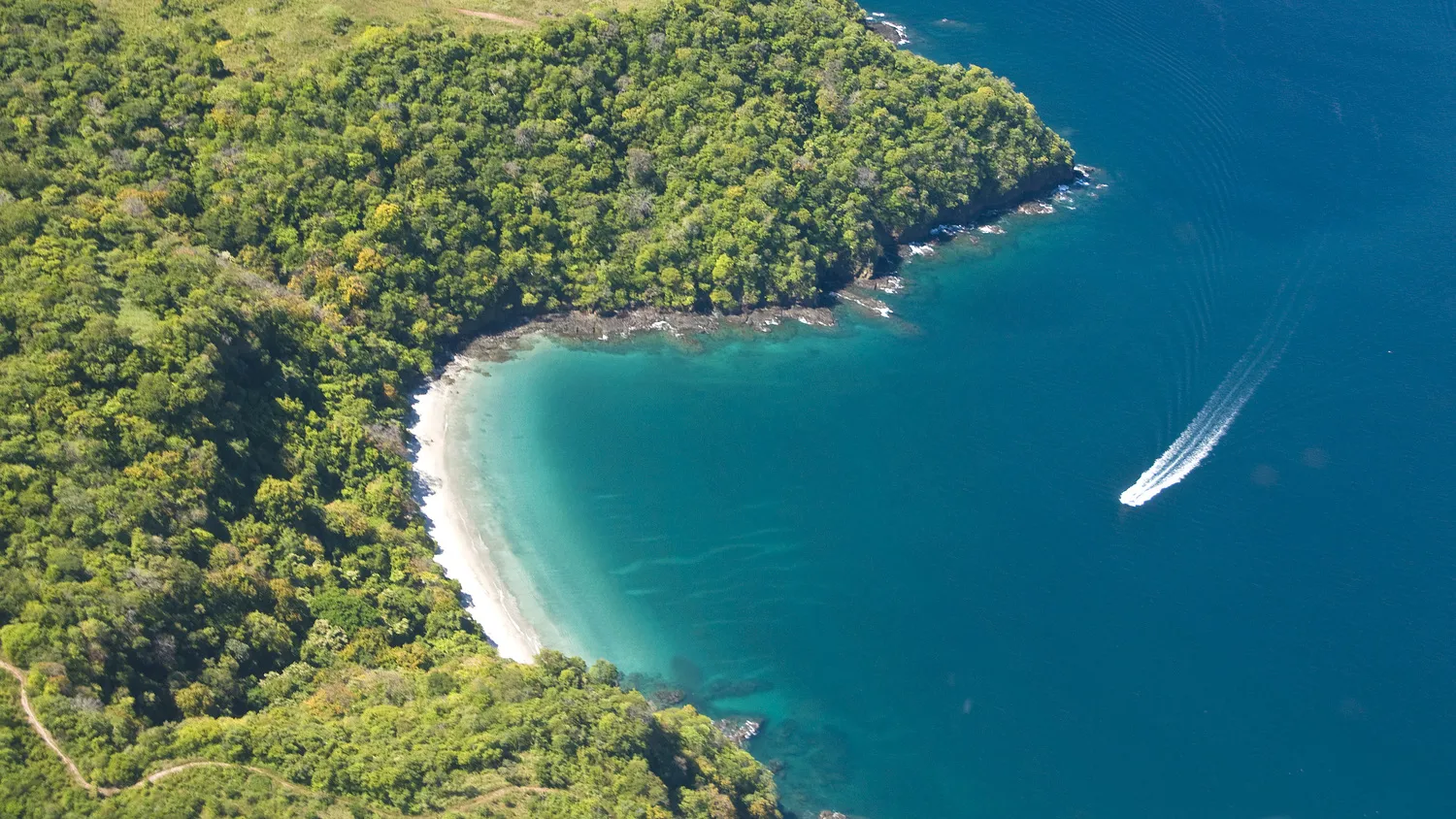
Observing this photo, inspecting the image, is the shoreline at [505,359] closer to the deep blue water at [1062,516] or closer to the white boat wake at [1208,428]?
the deep blue water at [1062,516]

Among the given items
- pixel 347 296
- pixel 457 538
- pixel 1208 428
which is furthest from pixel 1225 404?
pixel 347 296

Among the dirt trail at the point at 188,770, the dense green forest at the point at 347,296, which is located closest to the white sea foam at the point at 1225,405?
the dense green forest at the point at 347,296

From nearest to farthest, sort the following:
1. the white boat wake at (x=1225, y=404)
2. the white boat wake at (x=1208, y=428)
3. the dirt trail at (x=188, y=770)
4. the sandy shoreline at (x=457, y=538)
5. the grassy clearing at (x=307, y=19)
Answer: the dirt trail at (x=188, y=770) < the sandy shoreline at (x=457, y=538) < the white boat wake at (x=1208, y=428) < the white boat wake at (x=1225, y=404) < the grassy clearing at (x=307, y=19)

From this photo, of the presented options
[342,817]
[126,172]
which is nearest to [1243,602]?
[342,817]

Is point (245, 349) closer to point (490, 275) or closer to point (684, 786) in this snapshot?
point (490, 275)

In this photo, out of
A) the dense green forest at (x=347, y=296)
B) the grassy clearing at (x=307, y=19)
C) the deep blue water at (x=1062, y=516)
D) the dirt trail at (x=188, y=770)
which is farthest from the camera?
the grassy clearing at (x=307, y=19)

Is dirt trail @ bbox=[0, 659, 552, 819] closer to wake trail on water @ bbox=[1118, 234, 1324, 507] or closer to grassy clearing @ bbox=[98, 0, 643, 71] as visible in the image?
wake trail on water @ bbox=[1118, 234, 1324, 507]

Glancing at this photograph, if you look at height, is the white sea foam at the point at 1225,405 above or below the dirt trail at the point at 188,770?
above
